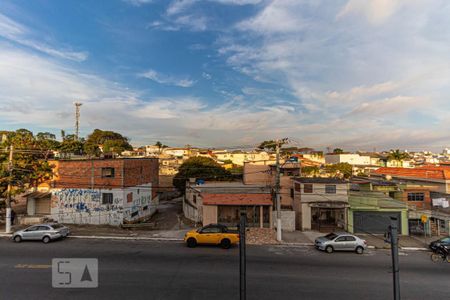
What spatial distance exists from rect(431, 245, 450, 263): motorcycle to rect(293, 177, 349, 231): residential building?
26.3 ft

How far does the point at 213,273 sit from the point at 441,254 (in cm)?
1728

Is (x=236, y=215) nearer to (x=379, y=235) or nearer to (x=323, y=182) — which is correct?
(x=323, y=182)

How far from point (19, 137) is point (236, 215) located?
78.8ft

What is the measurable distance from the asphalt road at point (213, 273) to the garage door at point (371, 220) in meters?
6.53

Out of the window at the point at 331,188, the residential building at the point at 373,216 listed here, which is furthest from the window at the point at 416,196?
the window at the point at 331,188

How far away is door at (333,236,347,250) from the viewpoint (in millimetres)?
19125

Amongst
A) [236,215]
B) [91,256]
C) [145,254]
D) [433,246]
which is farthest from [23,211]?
[433,246]

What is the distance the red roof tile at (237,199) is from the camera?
26.6 meters

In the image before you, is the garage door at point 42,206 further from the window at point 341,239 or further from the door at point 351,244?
the door at point 351,244

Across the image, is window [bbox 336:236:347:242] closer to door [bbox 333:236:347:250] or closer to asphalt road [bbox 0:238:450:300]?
door [bbox 333:236:347:250]

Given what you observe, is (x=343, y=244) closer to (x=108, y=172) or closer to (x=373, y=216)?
(x=373, y=216)

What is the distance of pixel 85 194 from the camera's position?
1094 inches

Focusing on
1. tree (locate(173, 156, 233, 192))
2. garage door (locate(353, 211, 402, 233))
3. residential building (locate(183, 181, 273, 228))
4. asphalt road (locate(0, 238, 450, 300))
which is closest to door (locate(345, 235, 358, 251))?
asphalt road (locate(0, 238, 450, 300))

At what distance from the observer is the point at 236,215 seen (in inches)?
1093
